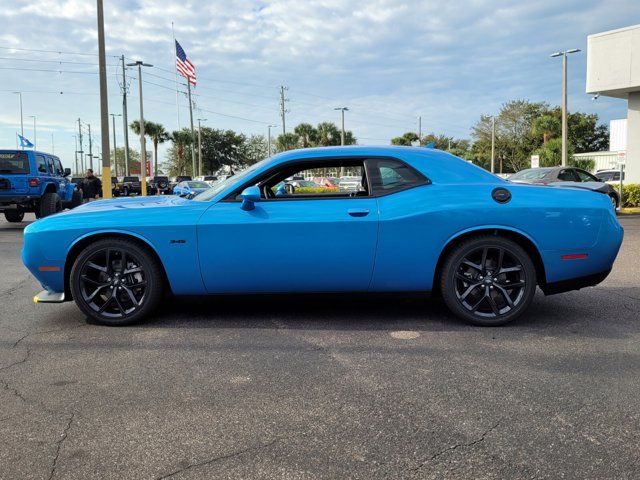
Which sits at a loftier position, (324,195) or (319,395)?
(324,195)

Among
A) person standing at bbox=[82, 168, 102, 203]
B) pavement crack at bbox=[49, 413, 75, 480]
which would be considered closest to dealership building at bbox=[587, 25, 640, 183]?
Result: person standing at bbox=[82, 168, 102, 203]

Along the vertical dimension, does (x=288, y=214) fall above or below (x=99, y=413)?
above

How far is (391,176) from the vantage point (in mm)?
4602

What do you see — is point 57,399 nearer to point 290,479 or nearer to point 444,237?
point 290,479

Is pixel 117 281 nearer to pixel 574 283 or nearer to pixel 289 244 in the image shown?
pixel 289 244

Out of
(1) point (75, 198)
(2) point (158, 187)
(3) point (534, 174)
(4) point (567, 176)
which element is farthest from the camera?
(2) point (158, 187)

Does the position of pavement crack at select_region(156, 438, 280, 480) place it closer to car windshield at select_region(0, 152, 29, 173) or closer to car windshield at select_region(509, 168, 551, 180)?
car windshield at select_region(0, 152, 29, 173)

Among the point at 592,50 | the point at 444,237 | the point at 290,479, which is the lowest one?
the point at 290,479

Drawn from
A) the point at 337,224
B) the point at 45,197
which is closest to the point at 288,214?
the point at 337,224

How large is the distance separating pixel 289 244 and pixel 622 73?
18.5 m

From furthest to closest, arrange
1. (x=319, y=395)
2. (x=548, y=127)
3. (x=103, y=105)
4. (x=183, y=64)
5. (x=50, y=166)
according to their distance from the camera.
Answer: (x=548, y=127)
(x=183, y=64)
(x=103, y=105)
(x=50, y=166)
(x=319, y=395)

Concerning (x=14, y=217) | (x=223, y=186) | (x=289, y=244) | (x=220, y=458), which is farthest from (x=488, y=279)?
(x=14, y=217)

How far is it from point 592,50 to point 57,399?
69.6 feet

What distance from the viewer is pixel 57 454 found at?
251 centimetres
